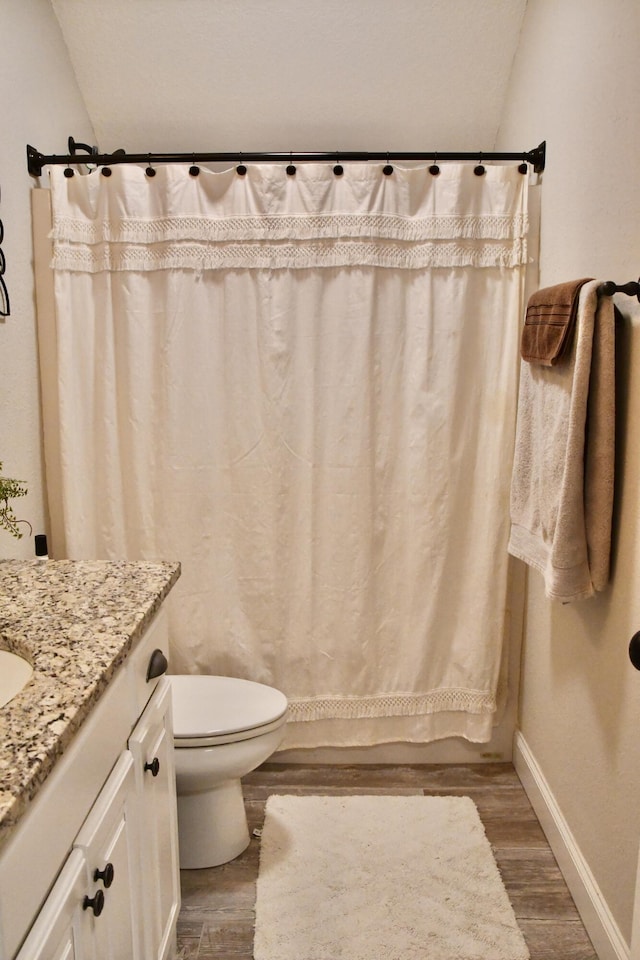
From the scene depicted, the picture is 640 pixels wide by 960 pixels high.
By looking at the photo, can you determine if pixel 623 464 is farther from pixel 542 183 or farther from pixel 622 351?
pixel 542 183

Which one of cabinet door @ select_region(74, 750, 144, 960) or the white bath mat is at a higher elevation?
cabinet door @ select_region(74, 750, 144, 960)

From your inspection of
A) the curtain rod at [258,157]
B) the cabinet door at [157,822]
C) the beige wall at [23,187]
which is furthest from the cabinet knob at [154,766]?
the curtain rod at [258,157]

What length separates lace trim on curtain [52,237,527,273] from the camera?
7.22 feet

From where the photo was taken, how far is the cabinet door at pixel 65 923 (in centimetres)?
84

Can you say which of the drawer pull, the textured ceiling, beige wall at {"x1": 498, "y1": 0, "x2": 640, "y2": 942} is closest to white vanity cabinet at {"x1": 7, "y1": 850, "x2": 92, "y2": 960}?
the drawer pull

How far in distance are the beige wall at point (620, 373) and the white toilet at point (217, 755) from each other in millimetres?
786

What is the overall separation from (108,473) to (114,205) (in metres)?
0.82

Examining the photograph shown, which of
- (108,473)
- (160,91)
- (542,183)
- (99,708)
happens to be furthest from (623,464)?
(160,91)

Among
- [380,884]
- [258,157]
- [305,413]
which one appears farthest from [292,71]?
[380,884]

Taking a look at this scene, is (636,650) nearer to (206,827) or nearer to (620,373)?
(620,373)

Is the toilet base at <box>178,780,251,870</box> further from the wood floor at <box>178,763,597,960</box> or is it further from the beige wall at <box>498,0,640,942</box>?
the beige wall at <box>498,0,640,942</box>

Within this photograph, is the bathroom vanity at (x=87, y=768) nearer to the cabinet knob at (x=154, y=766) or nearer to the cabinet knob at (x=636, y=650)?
the cabinet knob at (x=154, y=766)

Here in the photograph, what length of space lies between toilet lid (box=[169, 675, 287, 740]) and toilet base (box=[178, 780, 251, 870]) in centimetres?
19

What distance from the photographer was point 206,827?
1.95m
